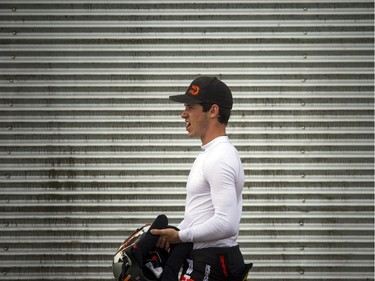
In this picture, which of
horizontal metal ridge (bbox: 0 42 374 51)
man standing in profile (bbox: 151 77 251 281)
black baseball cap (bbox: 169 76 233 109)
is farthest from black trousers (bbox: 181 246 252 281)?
horizontal metal ridge (bbox: 0 42 374 51)

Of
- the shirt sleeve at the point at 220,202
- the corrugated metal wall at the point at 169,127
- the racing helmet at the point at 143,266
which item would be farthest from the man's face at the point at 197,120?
the corrugated metal wall at the point at 169,127

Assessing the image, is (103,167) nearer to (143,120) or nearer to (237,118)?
(143,120)

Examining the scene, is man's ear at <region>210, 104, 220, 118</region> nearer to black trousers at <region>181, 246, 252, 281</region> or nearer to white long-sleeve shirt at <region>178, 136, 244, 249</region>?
white long-sleeve shirt at <region>178, 136, 244, 249</region>

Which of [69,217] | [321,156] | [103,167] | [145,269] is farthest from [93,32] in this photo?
[145,269]

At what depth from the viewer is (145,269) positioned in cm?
322

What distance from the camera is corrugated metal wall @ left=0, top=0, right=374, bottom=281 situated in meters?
5.94

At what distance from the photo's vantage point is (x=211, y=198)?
3.23m

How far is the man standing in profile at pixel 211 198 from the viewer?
10.3ft

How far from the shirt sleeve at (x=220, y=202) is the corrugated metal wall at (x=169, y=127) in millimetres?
2776

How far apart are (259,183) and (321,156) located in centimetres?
70

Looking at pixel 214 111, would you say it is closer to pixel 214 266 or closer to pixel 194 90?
pixel 194 90

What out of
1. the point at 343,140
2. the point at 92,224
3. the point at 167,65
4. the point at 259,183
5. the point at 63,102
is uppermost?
the point at 167,65

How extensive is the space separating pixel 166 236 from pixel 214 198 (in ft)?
1.19

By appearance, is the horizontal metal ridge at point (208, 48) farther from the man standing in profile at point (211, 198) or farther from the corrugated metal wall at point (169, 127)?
the man standing in profile at point (211, 198)
